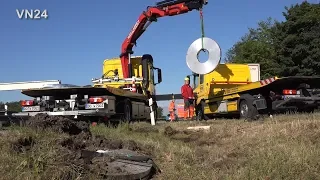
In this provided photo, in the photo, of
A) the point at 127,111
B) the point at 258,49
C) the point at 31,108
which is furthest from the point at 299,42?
the point at 31,108

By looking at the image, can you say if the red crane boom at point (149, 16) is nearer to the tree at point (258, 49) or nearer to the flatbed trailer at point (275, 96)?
the flatbed trailer at point (275, 96)

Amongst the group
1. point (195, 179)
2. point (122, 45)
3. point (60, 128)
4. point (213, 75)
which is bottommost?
point (195, 179)

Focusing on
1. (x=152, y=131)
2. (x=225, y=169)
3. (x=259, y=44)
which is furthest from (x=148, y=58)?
(x=259, y=44)

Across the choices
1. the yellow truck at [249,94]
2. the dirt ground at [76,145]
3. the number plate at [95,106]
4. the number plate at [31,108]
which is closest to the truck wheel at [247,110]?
the yellow truck at [249,94]

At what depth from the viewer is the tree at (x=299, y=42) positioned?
3697 cm

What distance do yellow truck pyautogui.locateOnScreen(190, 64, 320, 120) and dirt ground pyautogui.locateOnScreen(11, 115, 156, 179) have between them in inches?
269

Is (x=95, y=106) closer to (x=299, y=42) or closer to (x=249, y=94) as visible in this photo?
(x=249, y=94)

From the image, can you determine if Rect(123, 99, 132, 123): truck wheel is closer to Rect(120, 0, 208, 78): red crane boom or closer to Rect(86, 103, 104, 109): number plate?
Rect(86, 103, 104, 109): number plate

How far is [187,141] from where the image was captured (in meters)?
8.73

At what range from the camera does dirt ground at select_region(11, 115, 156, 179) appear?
5.04 metres

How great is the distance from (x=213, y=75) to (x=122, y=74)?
3.89 metres

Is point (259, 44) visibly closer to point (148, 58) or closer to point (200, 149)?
point (148, 58)

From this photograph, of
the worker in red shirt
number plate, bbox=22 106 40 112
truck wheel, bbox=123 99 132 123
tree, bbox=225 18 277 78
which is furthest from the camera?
tree, bbox=225 18 277 78

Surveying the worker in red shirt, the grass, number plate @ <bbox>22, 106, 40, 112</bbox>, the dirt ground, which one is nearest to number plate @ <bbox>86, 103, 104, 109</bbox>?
number plate @ <bbox>22, 106, 40, 112</bbox>
